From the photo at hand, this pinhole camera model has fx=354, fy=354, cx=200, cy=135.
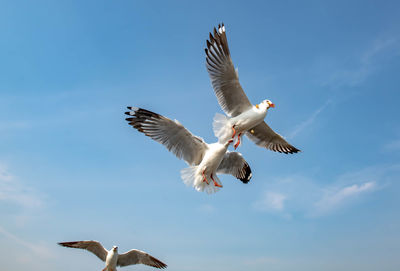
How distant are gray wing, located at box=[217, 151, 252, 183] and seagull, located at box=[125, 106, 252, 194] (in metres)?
1.27

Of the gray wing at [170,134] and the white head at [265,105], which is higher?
the white head at [265,105]

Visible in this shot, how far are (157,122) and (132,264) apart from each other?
528 centimetres

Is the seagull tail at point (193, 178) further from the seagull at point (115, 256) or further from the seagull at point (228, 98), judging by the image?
the seagull at point (115, 256)

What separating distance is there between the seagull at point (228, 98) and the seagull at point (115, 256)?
4.96m

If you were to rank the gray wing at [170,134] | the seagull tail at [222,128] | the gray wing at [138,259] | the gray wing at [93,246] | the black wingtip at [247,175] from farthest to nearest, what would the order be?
the gray wing at [138,259] → the gray wing at [93,246] → the black wingtip at [247,175] → the seagull tail at [222,128] → the gray wing at [170,134]

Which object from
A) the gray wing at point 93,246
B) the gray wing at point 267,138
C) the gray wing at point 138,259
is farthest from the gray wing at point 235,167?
the gray wing at point 93,246

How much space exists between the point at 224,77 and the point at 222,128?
1100 mm

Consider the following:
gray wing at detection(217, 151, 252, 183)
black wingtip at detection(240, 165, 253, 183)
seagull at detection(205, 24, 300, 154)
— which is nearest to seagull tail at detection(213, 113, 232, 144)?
seagull at detection(205, 24, 300, 154)

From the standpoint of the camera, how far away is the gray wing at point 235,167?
343 inches

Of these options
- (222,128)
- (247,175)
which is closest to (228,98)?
(222,128)

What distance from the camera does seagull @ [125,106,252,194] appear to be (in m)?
7.05

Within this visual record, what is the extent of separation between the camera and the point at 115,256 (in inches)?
393

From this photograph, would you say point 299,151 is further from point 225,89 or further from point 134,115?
point 134,115

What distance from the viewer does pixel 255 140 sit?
29.6 ft
